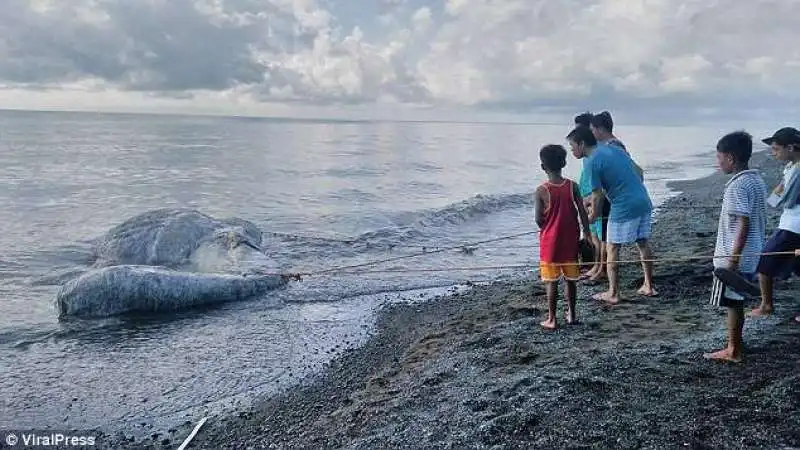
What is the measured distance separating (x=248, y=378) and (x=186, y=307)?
10.3 feet

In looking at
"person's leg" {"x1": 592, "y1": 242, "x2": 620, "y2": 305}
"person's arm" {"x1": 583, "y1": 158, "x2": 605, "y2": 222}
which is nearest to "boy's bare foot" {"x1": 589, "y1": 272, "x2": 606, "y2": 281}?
"person's leg" {"x1": 592, "y1": 242, "x2": 620, "y2": 305}

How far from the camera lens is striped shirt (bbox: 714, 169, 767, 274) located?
482 centimetres

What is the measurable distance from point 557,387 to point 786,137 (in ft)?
10.9

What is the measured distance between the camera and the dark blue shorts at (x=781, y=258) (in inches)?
231

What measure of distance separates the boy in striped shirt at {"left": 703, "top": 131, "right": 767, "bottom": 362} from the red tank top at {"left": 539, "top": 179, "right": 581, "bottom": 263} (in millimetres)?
1339

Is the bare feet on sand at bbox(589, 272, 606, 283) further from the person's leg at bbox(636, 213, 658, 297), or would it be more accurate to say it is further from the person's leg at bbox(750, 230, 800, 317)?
the person's leg at bbox(750, 230, 800, 317)

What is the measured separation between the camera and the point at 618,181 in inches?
267

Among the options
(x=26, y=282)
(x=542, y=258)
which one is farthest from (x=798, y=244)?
(x=26, y=282)

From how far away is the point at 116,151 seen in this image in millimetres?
48469

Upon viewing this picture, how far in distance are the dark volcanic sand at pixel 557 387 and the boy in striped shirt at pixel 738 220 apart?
0.61 m

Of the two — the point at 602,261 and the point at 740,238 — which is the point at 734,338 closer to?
the point at 740,238

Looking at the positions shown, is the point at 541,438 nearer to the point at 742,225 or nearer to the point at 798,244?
the point at 742,225

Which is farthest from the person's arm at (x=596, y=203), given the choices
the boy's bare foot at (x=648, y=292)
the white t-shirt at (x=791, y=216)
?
the white t-shirt at (x=791, y=216)

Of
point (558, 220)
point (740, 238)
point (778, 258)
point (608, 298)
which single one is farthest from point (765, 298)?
point (558, 220)
